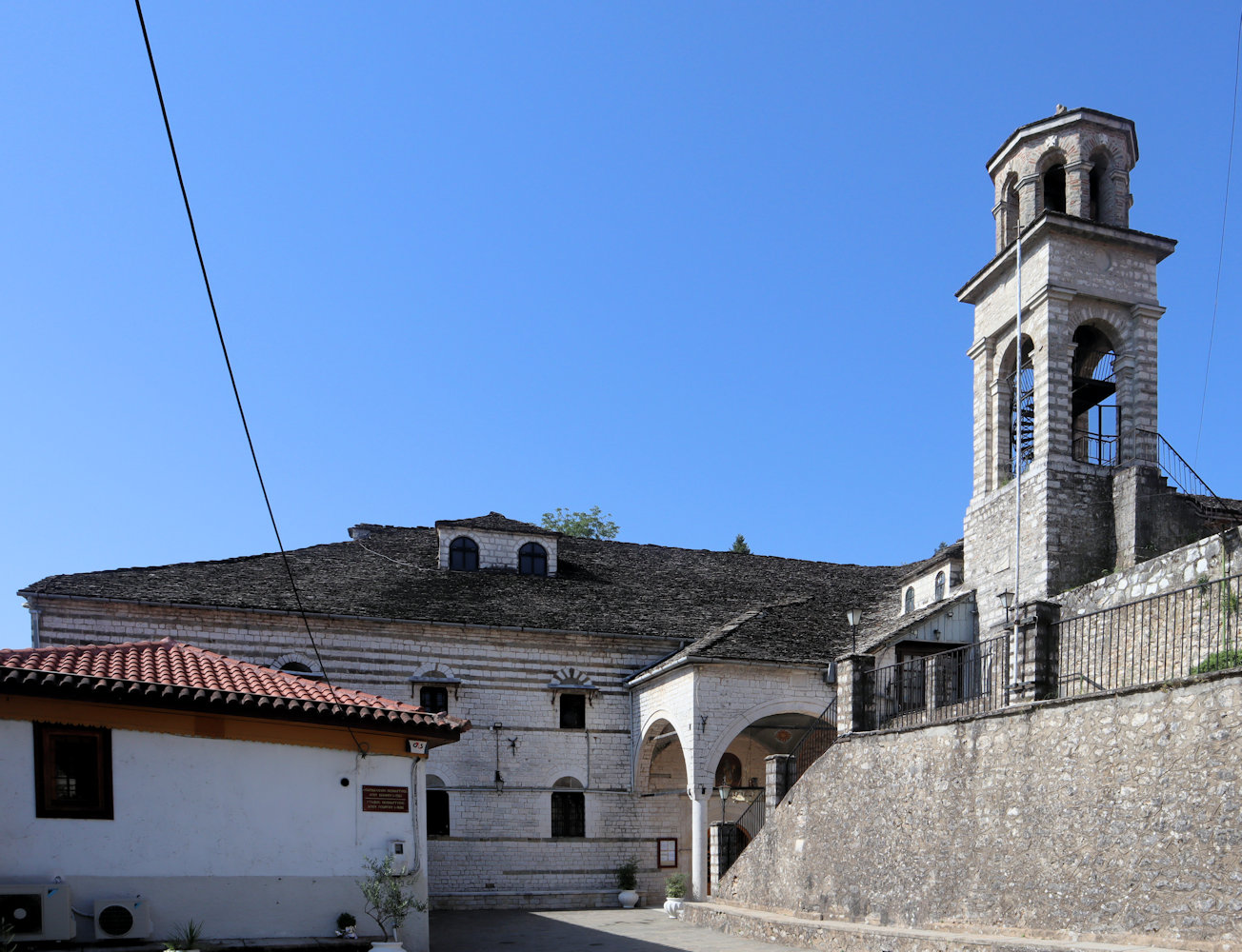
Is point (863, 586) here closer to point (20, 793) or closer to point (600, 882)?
point (600, 882)

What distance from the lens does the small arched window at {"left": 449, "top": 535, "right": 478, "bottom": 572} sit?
94.9 feet

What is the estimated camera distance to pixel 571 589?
28.8m

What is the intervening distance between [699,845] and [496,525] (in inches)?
416

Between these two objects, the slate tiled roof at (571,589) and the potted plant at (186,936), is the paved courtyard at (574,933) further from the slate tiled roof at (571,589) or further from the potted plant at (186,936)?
the slate tiled roof at (571,589)

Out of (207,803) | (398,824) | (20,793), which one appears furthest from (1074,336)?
(20,793)

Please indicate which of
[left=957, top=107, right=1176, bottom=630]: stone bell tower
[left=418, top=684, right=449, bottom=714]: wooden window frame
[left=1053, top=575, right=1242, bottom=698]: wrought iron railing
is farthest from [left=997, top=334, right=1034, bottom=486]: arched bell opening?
[left=418, top=684, right=449, bottom=714]: wooden window frame

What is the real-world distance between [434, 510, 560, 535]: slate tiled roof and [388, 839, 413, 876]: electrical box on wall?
15.1m

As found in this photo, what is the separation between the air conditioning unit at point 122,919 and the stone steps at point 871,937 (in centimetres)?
879

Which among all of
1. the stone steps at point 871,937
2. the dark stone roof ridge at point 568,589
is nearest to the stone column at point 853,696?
the stone steps at point 871,937

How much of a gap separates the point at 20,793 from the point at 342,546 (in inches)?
681

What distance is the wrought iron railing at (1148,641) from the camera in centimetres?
1370

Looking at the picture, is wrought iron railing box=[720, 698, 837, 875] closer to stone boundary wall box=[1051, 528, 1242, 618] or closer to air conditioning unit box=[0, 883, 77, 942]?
stone boundary wall box=[1051, 528, 1242, 618]

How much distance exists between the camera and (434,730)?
589 inches

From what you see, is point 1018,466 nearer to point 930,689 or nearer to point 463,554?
point 930,689
